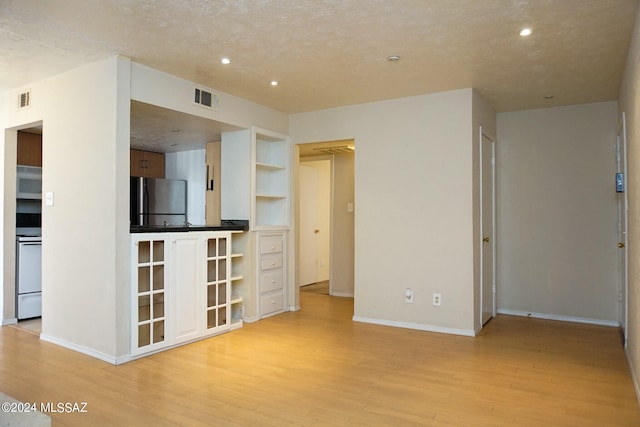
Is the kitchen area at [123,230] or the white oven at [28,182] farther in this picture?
the white oven at [28,182]

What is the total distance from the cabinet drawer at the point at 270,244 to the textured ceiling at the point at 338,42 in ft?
5.30

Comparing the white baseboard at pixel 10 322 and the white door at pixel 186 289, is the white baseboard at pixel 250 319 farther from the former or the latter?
the white baseboard at pixel 10 322

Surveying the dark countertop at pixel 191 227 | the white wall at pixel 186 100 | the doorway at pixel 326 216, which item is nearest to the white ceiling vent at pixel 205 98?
the white wall at pixel 186 100

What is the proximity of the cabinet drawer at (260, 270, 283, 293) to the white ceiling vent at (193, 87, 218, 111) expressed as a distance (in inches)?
74.1

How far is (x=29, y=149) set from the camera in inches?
197

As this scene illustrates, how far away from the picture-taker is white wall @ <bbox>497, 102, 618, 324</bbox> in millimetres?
4703

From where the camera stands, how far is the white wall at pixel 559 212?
15.4 feet

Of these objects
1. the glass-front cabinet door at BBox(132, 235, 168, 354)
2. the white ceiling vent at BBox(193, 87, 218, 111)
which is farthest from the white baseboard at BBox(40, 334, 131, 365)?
the white ceiling vent at BBox(193, 87, 218, 111)

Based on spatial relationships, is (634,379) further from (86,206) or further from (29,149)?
(29,149)

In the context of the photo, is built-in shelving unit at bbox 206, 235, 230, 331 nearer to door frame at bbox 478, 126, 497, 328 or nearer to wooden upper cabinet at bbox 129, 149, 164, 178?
door frame at bbox 478, 126, 497, 328

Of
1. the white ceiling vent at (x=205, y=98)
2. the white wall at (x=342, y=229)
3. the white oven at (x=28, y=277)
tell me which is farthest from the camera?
the white wall at (x=342, y=229)

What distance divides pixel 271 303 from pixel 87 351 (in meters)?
1.96

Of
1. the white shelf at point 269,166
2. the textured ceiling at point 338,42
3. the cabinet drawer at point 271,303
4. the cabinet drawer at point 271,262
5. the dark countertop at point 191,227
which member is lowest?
the cabinet drawer at point 271,303

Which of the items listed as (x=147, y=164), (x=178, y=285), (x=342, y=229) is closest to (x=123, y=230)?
(x=178, y=285)
